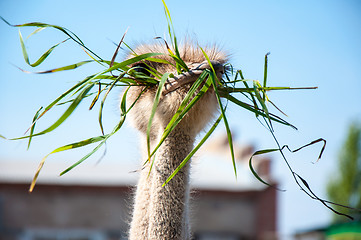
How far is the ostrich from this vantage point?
2121 mm

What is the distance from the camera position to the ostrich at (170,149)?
212cm

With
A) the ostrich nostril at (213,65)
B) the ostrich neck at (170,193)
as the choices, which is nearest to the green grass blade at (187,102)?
the ostrich nostril at (213,65)

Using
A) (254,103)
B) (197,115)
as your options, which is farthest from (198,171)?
(254,103)

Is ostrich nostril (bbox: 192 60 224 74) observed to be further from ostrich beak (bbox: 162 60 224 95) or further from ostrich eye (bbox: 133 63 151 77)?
ostrich eye (bbox: 133 63 151 77)

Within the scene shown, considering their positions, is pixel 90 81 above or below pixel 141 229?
above

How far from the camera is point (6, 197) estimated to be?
1398 cm

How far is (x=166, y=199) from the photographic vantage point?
2.17m

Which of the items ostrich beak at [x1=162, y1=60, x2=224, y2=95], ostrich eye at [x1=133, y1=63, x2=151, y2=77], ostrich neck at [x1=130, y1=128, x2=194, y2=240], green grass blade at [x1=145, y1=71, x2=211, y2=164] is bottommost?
ostrich neck at [x1=130, y1=128, x2=194, y2=240]

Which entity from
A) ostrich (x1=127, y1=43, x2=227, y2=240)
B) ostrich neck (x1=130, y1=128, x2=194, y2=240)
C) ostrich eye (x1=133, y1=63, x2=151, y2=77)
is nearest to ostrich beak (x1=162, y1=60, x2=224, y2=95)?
ostrich (x1=127, y1=43, x2=227, y2=240)

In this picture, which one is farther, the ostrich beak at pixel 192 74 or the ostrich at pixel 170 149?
the ostrich at pixel 170 149

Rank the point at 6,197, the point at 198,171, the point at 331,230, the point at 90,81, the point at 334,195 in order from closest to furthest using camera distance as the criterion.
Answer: the point at 90,81, the point at 198,171, the point at 331,230, the point at 6,197, the point at 334,195

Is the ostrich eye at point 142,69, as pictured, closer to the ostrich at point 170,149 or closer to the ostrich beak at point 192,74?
the ostrich at point 170,149

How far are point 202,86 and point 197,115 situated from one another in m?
0.24

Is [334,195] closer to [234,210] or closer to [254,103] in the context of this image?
[234,210]
